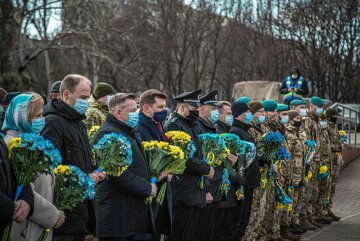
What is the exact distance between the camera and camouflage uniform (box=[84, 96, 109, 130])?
Result: 9.34 meters

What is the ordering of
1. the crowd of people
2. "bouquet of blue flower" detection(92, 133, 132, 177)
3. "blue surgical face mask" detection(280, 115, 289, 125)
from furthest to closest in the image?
Answer: 1. "blue surgical face mask" detection(280, 115, 289, 125)
2. "bouquet of blue flower" detection(92, 133, 132, 177)
3. the crowd of people

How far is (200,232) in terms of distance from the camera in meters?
9.35

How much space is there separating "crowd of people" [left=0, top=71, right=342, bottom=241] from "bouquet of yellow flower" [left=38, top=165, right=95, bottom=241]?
0.26 ft

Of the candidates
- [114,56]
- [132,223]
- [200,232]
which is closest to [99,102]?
[200,232]

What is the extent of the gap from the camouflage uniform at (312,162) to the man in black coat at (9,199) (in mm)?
8906

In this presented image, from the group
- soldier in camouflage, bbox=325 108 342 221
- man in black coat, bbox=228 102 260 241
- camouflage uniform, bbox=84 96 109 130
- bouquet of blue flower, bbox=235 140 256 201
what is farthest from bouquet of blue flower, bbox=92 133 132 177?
soldier in camouflage, bbox=325 108 342 221

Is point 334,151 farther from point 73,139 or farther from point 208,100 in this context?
point 73,139

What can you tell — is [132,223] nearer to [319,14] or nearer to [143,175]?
[143,175]

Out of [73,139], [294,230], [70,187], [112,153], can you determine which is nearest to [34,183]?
[70,187]

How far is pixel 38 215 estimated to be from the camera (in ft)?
18.2

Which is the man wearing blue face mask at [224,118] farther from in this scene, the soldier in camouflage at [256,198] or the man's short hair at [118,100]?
the man's short hair at [118,100]

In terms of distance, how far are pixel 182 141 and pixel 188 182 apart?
0.77 m

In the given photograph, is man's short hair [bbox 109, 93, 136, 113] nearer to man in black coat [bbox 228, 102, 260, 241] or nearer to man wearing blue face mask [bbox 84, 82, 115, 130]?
man wearing blue face mask [bbox 84, 82, 115, 130]

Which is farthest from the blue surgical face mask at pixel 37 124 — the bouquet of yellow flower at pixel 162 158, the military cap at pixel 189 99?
the military cap at pixel 189 99
